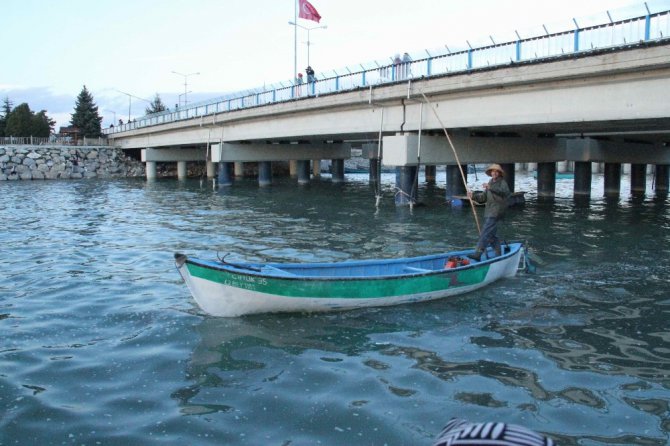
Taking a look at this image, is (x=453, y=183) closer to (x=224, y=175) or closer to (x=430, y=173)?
(x=224, y=175)

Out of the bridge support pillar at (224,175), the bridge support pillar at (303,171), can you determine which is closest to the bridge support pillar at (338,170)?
the bridge support pillar at (303,171)

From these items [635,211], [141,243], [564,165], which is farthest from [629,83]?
[564,165]

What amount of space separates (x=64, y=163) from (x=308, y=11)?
112 feet

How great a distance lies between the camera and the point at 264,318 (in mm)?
→ 10953

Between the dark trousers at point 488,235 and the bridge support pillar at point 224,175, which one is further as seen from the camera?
the bridge support pillar at point 224,175

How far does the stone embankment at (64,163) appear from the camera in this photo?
60344 mm

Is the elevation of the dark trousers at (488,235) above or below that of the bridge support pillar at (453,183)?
below

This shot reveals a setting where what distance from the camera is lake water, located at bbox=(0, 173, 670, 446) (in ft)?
23.1

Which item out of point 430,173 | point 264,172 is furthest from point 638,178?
point 264,172

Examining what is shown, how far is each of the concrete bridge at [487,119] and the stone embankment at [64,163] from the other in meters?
17.2

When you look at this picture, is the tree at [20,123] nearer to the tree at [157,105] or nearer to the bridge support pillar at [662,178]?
the tree at [157,105]

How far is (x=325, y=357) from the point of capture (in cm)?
927

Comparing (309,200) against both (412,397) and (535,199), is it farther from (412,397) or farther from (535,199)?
(412,397)

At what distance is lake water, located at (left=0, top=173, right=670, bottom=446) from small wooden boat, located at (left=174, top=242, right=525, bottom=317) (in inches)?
11.3
